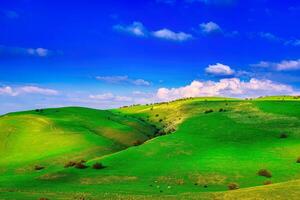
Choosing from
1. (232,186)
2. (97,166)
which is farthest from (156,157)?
(232,186)

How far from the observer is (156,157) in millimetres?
83750

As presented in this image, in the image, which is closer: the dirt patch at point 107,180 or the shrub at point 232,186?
the shrub at point 232,186

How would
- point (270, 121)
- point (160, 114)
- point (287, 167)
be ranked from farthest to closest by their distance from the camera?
point (160, 114)
point (270, 121)
point (287, 167)

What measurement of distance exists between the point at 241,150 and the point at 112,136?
44.3m

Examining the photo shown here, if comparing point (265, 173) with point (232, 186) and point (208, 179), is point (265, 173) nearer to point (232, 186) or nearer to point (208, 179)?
point (208, 179)

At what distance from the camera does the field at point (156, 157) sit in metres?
56.6

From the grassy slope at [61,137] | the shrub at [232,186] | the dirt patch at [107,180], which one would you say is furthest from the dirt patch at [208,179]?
the grassy slope at [61,137]

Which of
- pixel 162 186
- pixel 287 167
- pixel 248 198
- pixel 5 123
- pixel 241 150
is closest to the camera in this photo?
pixel 248 198

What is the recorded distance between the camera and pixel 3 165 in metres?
94.2

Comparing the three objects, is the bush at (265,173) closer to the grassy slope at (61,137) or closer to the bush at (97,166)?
the bush at (97,166)

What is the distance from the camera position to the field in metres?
56.6

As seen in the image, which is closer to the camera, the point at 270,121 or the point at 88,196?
the point at 88,196

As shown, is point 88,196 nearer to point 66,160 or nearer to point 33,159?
point 66,160

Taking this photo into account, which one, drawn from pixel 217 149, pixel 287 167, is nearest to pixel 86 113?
pixel 217 149
